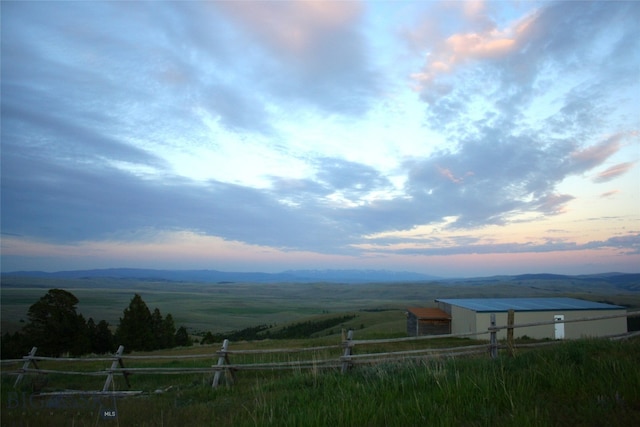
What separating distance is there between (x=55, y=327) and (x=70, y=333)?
136 cm

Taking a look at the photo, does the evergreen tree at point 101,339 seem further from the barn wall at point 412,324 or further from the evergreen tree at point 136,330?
the barn wall at point 412,324

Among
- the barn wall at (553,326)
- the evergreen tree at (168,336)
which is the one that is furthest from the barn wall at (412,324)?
the evergreen tree at (168,336)

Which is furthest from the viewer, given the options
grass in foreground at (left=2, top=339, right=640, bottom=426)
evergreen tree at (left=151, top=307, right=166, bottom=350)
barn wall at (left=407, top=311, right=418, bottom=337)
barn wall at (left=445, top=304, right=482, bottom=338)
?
evergreen tree at (left=151, top=307, right=166, bottom=350)

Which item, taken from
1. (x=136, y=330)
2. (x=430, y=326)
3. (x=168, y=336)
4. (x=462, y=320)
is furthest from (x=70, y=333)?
(x=462, y=320)

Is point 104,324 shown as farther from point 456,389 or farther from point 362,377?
point 456,389

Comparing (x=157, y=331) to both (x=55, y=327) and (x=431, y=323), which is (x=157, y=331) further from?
(x=431, y=323)

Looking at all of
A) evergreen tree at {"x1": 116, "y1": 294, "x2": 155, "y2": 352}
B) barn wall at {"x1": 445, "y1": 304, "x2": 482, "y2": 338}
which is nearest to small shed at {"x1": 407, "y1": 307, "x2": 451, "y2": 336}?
barn wall at {"x1": 445, "y1": 304, "x2": 482, "y2": 338}

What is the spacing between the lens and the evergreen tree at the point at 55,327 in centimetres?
3353

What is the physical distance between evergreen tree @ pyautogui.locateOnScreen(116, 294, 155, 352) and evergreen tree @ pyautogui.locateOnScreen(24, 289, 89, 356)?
3360mm

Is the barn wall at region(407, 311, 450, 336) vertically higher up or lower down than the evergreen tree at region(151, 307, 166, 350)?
higher up

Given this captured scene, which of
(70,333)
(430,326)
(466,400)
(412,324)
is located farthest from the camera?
(412,324)

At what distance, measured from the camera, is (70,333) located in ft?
115

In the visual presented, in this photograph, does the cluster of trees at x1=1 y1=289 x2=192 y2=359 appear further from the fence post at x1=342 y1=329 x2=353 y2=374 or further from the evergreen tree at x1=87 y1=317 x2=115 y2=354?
the fence post at x1=342 y1=329 x2=353 y2=374

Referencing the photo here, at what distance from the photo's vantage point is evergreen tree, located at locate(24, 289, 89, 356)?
3353 centimetres
